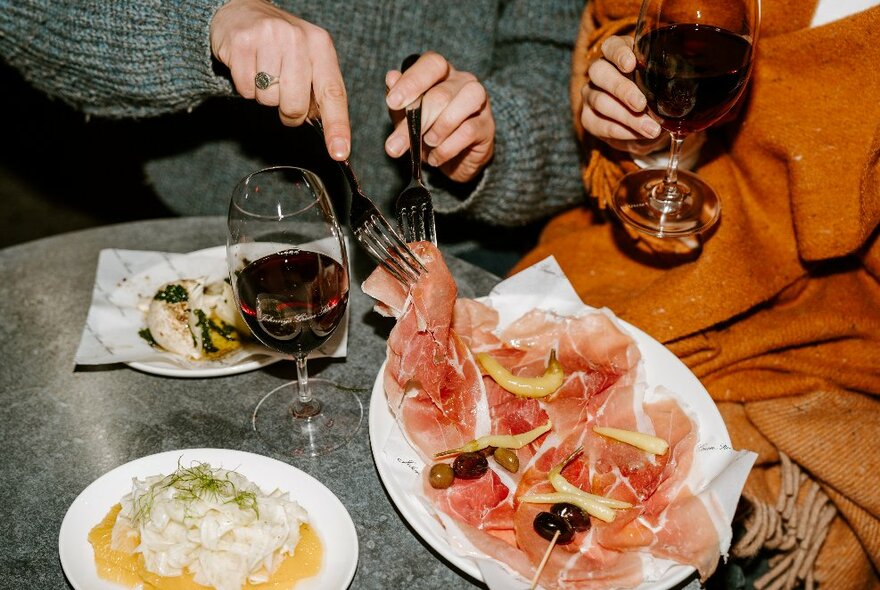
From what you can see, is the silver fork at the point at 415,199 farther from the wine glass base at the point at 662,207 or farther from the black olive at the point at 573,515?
the black olive at the point at 573,515

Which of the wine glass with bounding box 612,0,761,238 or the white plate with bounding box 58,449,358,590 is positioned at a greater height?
the wine glass with bounding box 612,0,761,238

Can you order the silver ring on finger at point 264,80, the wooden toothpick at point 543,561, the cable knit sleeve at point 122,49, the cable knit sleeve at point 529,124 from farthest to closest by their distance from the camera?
the cable knit sleeve at point 529,124 < the cable knit sleeve at point 122,49 < the silver ring on finger at point 264,80 < the wooden toothpick at point 543,561

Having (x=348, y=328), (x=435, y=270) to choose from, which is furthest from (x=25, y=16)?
(x=435, y=270)

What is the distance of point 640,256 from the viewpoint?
1514 mm

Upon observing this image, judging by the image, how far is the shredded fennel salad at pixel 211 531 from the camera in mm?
904

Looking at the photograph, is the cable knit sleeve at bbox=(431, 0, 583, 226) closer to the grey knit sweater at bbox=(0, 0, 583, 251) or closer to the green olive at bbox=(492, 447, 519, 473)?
the grey knit sweater at bbox=(0, 0, 583, 251)

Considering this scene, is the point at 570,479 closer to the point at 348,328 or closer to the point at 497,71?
the point at 348,328

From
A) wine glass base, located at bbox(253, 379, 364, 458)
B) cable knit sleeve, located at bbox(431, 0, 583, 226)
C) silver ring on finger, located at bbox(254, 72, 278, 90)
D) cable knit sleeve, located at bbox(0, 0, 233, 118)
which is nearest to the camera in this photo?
wine glass base, located at bbox(253, 379, 364, 458)

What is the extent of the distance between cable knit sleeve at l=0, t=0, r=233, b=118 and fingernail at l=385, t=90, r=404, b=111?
1.24ft

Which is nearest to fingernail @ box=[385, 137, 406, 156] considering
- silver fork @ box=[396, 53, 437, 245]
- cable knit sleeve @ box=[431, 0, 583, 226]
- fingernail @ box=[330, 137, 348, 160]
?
silver fork @ box=[396, 53, 437, 245]

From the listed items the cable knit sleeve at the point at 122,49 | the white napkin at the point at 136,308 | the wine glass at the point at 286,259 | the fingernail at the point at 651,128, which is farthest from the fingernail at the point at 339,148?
the fingernail at the point at 651,128

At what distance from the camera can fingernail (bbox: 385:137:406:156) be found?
4.24 feet

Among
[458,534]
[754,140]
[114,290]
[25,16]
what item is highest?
[754,140]

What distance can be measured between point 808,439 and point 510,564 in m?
0.67
